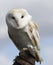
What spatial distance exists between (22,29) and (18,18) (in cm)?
49

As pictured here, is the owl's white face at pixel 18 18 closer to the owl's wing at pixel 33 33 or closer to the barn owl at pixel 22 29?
the barn owl at pixel 22 29

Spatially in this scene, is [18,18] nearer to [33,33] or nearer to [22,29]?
[22,29]

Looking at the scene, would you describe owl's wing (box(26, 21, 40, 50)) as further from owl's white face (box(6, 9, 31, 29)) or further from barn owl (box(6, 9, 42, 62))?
owl's white face (box(6, 9, 31, 29))

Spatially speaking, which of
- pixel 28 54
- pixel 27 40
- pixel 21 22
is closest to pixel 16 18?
pixel 21 22

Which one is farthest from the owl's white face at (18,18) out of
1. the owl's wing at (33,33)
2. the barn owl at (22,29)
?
the owl's wing at (33,33)

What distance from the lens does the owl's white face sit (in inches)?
156

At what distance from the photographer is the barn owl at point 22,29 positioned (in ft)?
13.3

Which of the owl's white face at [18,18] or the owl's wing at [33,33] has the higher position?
the owl's wing at [33,33]

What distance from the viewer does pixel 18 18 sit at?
13.3 feet

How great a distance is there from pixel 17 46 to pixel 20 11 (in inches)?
35.6

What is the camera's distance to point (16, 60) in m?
2.70

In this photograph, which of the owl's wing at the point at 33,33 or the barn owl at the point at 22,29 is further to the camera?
the owl's wing at the point at 33,33

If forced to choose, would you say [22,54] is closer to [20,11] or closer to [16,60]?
[16,60]

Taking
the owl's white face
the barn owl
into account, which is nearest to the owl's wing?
the barn owl
